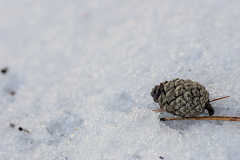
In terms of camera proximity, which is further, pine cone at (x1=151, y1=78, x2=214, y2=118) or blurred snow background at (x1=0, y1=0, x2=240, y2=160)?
blurred snow background at (x1=0, y1=0, x2=240, y2=160)

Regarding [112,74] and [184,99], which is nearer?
[184,99]

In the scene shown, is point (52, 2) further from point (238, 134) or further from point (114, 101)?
point (238, 134)

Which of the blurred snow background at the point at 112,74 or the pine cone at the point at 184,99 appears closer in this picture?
the pine cone at the point at 184,99

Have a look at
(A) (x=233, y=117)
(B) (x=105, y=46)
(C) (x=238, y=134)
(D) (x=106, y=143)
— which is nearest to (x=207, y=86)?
(A) (x=233, y=117)
